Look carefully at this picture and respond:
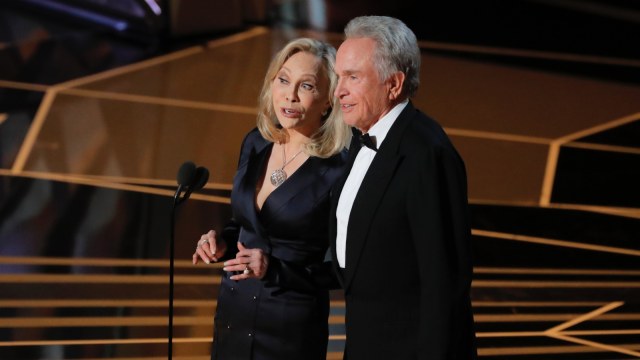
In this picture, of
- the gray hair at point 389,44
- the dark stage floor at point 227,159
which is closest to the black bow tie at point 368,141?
the gray hair at point 389,44

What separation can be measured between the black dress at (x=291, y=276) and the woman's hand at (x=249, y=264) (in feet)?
0.24

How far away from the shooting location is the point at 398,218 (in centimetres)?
197

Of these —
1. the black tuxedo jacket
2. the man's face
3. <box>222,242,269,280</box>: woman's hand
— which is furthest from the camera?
<box>222,242,269,280</box>: woman's hand

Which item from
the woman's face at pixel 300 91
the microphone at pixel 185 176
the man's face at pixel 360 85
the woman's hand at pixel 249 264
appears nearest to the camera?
the man's face at pixel 360 85

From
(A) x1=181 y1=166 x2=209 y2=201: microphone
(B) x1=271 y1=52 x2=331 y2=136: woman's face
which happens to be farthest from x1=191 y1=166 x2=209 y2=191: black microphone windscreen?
(B) x1=271 y1=52 x2=331 y2=136: woman's face

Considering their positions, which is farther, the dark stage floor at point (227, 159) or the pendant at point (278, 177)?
the dark stage floor at point (227, 159)

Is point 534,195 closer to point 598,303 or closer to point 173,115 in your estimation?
point 598,303

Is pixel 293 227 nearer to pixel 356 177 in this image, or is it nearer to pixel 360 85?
pixel 356 177

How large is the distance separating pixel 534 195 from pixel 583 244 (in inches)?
35.4

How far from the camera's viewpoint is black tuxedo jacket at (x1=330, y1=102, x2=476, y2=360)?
6.22 feet

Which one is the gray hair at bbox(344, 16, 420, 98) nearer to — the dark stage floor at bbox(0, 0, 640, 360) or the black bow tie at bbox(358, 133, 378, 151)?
the black bow tie at bbox(358, 133, 378, 151)

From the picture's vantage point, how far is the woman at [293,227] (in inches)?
100

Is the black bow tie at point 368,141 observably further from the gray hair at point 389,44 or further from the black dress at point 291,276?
the black dress at point 291,276

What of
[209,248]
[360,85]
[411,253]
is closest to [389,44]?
[360,85]
